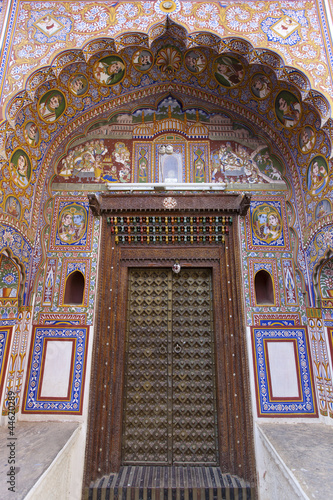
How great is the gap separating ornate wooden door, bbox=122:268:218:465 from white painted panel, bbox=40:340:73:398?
0.88 m

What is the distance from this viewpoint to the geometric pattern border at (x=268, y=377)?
4.56 meters

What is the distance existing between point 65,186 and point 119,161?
1012 millimetres

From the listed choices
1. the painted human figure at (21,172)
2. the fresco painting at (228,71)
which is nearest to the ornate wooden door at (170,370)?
the painted human figure at (21,172)

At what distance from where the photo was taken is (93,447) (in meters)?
4.46

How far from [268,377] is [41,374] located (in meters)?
3.27

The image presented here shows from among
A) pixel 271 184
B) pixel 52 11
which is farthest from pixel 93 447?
pixel 52 11

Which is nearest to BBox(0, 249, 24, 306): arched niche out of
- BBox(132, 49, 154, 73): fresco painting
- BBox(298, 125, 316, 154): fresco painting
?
BBox(132, 49, 154, 73): fresco painting

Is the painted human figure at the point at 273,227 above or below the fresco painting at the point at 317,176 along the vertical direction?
below

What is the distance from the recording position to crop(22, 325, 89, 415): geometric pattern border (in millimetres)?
4590

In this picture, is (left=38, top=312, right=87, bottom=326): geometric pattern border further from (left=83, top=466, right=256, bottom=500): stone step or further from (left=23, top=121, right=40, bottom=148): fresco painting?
(left=23, top=121, right=40, bottom=148): fresco painting

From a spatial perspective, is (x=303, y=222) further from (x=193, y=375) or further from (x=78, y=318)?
(x=78, y=318)

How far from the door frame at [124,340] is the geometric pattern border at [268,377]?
0.18 meters

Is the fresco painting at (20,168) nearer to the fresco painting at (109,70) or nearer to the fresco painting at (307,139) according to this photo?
the fresco painting at (109,70)

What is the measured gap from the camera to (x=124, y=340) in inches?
196
